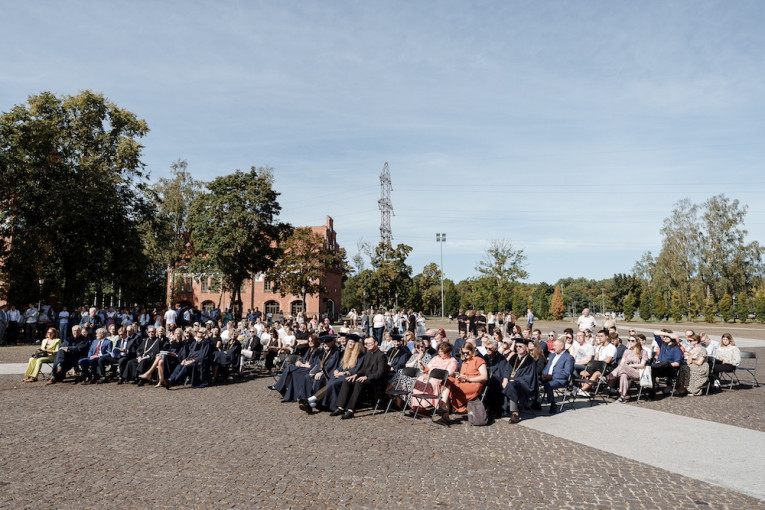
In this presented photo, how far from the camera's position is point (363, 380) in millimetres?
9625

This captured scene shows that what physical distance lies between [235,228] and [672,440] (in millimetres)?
39157

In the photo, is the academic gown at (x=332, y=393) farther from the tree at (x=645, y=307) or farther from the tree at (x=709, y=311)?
the tree at (x=645, y=307)

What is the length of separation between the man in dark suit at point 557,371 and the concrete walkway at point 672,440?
0.44 meters

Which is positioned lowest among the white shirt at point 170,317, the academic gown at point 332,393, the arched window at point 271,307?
the academic gown at point 332,393

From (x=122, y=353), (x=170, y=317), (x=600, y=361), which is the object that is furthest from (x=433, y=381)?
(x=170, y=317)

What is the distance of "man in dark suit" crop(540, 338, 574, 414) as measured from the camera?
32.0 feet

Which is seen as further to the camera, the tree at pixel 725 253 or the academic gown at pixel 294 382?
the tree at pixel 725 253

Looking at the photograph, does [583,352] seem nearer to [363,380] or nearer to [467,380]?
[467,380]

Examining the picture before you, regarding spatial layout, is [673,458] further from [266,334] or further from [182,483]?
[266,334]

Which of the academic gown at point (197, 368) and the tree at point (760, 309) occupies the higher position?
the tree at point (760, 309)

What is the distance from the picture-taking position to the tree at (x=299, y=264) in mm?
45906

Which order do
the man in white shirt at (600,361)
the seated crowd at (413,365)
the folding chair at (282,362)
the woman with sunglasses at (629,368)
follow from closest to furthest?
the seated crowd at (413,365) < the woman with sunglasses at (629,368) < the man in white shirt at (600,361) < the folding chair at (282,362)

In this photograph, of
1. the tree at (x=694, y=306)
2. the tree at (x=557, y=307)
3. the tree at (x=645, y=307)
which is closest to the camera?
the tree at (x=694, y=306)

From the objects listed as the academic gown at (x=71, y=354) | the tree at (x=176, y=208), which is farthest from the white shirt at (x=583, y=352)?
the tree at (x=176, y=208)
